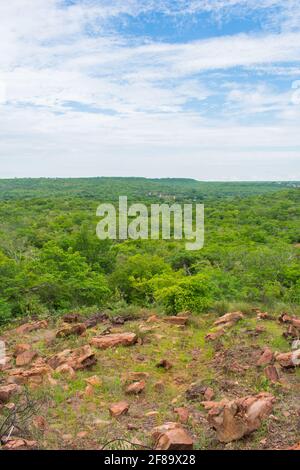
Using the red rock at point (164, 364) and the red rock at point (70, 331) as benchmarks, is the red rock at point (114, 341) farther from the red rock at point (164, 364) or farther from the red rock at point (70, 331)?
the red rock at point (164, 364)

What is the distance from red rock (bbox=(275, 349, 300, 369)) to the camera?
6.85 m

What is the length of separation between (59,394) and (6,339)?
3.46 metres

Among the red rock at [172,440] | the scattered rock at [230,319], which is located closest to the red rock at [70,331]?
the scattered rock at [230,319]

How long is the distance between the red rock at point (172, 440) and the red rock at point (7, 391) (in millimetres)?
2335

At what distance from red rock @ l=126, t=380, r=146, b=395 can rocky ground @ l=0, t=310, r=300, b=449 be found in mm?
16

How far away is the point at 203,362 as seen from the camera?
25.6ft

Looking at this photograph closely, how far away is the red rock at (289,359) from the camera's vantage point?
6.85 meters

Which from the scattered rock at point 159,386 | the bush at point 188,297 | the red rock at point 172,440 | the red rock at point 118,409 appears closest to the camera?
the red rock at point 172,440

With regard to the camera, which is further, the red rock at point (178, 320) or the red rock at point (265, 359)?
the red rock at point (178, 320)

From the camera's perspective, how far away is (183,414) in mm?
5656

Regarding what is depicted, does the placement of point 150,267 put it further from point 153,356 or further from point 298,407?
point 298,407

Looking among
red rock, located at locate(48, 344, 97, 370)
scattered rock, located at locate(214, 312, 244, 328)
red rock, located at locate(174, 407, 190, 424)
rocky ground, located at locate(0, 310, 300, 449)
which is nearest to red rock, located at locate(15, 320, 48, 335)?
rocky ground, located at locate(0, 310, 300, 449)
